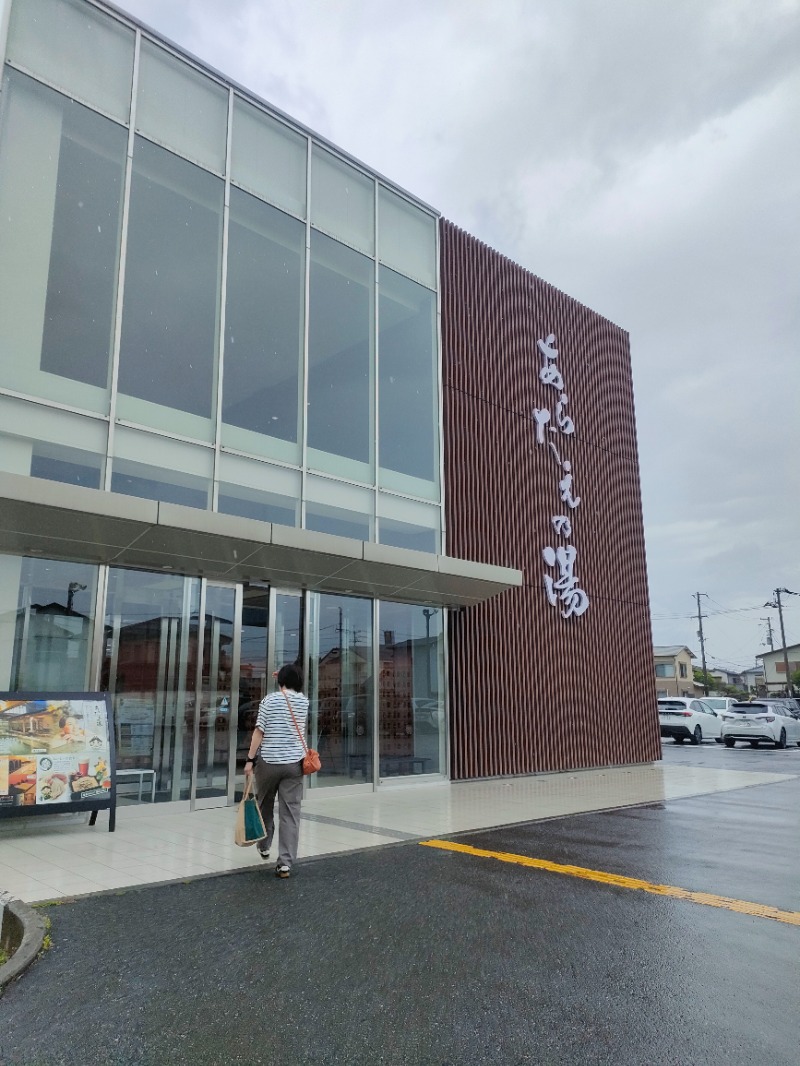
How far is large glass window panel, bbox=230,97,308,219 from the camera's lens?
11523 millimetres

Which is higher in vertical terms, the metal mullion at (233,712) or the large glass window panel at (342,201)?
the large glass window panel at (342,201)

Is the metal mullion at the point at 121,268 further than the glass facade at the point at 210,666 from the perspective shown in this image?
Yes

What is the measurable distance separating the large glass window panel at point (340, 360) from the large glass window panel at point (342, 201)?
30 cm

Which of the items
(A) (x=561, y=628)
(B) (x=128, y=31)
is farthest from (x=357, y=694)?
(B) (x=128, y=31)

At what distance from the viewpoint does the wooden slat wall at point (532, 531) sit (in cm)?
1377

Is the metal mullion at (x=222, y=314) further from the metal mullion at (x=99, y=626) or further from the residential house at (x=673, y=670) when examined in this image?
the residential house at (x=673, y=670)

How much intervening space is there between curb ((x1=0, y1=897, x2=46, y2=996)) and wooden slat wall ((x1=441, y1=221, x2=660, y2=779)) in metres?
8.78

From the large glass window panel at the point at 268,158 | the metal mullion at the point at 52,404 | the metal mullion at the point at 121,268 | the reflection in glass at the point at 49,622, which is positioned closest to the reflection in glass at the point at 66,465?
the metal mullion at the point at 121,268

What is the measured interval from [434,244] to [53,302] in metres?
7.58

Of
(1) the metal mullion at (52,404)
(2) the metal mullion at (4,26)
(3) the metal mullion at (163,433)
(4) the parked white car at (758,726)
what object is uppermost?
(2) the metal mullion at (4,26)

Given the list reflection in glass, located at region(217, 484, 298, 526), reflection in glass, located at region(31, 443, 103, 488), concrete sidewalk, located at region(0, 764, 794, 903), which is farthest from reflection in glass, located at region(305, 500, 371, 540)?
concrete sidewalk, located at region(0, 764, 794, 903)

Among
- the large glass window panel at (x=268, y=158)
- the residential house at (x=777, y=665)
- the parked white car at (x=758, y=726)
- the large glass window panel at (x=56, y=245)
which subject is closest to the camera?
the large glass window panel at (x=56, y=245)

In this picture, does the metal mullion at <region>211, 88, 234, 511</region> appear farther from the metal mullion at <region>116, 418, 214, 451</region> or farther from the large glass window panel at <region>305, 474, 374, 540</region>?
the large glass window panel at <region>305, 474, 374, 540</region>

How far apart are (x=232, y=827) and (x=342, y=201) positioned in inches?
389
